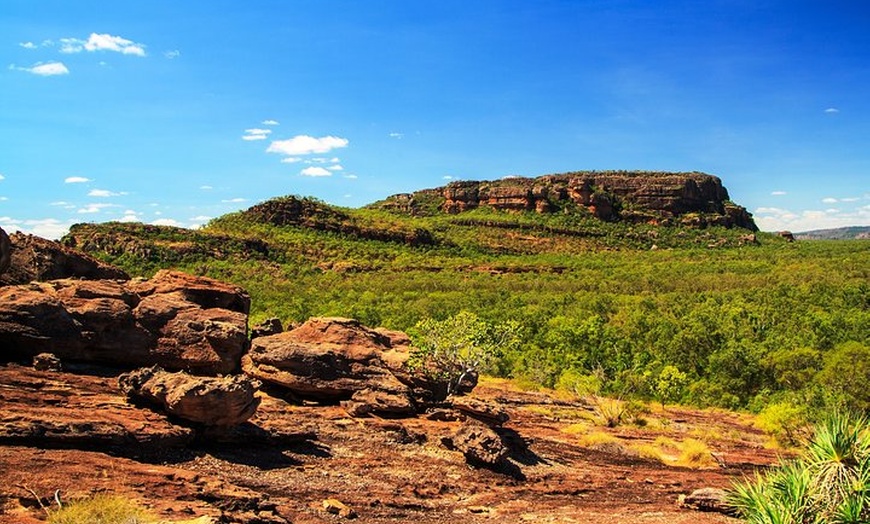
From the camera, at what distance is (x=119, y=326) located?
1914 cm

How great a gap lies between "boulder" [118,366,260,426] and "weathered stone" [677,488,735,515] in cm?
1369

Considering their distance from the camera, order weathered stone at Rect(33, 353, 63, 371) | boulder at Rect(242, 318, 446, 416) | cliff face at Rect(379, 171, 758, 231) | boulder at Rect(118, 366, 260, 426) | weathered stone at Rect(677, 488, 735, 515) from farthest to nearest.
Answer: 1. cliff face at Rect(379, 171, 758, 231)
2. boulder at Rect(242, 318, 446, 416)
3. weathered stone at Rect(677, 488, 735, 515)
4. weathered stone at Rect(33, 353, 63, 371)
5. boulder at Rect(118, 366, 260, 426)

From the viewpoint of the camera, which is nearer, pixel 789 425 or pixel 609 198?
pixel 789 425

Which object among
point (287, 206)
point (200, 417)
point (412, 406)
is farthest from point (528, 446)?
point (287, 206)

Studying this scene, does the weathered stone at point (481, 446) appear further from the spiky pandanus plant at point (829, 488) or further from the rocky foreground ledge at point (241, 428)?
the spiky pandanus plant at point (829, 488)

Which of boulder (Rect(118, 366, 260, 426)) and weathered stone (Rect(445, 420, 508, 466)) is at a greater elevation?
boulder (Rect(118, 366, 260, 426))

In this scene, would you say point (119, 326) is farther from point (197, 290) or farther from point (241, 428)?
point (241, 428)

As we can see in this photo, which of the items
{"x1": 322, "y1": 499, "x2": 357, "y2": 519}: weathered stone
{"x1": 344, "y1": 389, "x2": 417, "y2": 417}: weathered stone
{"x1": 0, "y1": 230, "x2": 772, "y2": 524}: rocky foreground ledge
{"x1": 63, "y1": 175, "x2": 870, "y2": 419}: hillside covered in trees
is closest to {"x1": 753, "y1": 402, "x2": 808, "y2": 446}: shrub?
{"x1": 63, "y1": 175, "x2": 870, "y2": 419}: hillside covered in trees

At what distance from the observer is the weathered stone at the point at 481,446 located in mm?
19516

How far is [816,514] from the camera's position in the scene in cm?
1015

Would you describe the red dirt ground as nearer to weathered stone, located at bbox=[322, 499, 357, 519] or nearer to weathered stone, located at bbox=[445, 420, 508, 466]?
weathered stone, located at bbox=[322, 499, 357, 519]

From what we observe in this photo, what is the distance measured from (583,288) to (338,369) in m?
64.7

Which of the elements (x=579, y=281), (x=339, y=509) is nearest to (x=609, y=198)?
(x=579, y=281)

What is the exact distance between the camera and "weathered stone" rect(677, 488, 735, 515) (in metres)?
17.3
